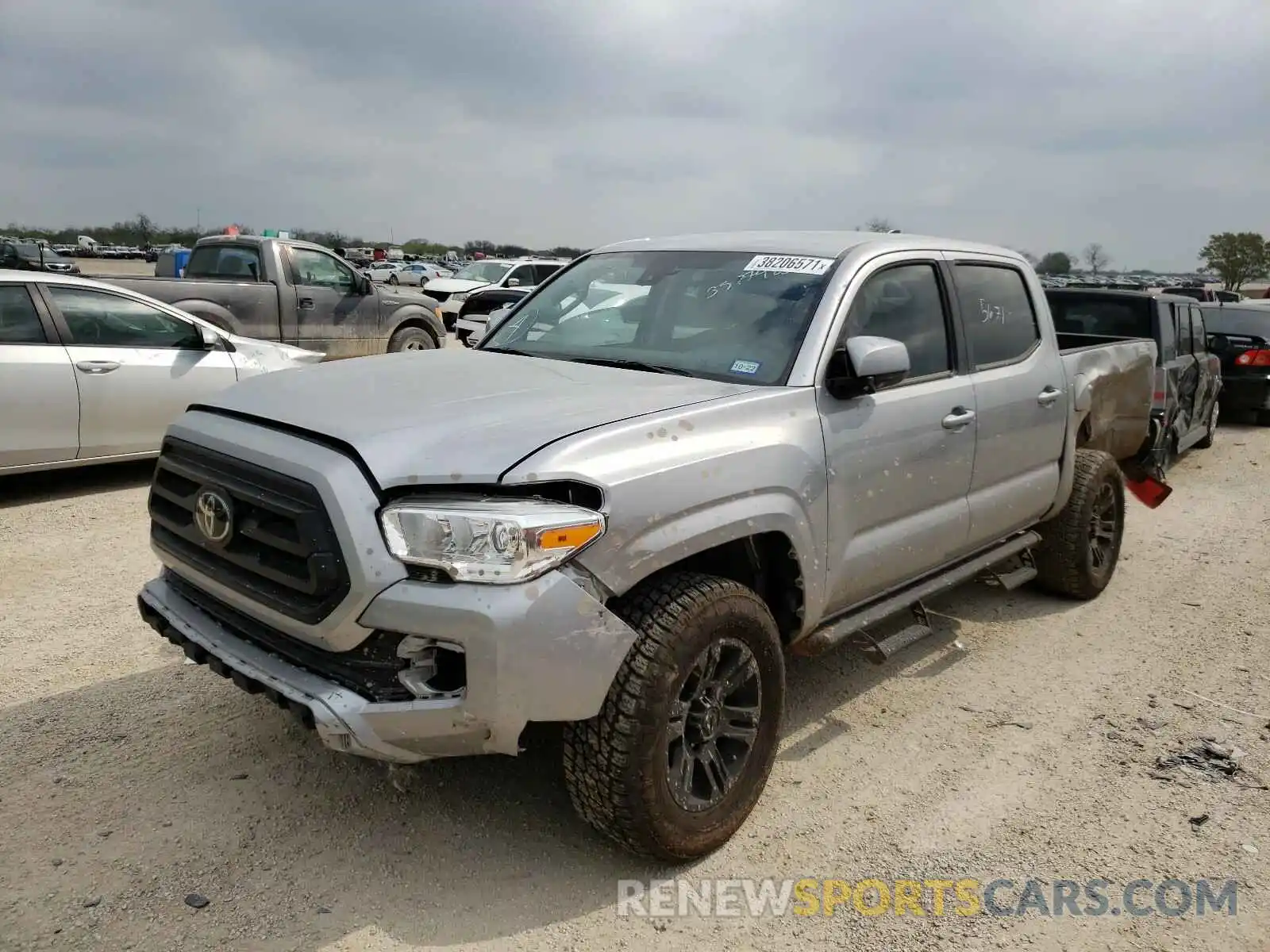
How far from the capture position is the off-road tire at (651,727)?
264 cm

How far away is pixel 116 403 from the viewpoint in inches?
266

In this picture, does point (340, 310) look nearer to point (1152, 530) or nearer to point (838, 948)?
point (1152, 530)

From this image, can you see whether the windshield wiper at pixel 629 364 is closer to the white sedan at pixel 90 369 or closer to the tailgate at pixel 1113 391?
the tailgate at pixel 1113 391

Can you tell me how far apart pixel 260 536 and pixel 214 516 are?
24 centimetres

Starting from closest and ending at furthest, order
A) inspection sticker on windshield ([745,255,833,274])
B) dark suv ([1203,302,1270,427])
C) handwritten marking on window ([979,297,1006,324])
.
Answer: inspection sticker on windshield ([745,255,833,274])
handwritten marking on window ([979,297,1006,324])
dark suv ([1203,302,1270,427])

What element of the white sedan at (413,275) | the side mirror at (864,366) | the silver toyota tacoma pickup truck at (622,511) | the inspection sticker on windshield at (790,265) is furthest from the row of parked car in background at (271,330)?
the white sedan at (413,275)

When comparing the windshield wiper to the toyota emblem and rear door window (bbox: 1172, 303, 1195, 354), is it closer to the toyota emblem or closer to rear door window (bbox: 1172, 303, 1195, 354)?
the toyota emblem

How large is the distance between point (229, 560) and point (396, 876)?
1.08 m

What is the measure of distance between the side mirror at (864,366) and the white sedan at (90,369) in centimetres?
401

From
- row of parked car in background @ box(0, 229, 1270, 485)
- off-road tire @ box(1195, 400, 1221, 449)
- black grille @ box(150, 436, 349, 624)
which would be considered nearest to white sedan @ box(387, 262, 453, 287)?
row of parked car in background @ box(0, 229, 1270, 485)

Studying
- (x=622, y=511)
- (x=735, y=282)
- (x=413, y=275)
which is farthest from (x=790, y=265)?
(x=413, y=275)

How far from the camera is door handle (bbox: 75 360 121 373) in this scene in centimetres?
657

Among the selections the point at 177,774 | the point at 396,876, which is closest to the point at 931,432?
the point at 396,876

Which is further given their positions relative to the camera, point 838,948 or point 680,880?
point 680,880
